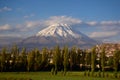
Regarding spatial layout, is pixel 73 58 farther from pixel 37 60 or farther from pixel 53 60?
pixel 37 60

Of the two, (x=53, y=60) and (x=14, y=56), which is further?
(x=14, y=56)

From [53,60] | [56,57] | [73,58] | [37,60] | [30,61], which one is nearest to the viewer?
[30,61]

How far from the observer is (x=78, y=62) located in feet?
388

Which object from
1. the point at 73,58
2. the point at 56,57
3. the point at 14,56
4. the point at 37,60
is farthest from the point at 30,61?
the point at 73,58

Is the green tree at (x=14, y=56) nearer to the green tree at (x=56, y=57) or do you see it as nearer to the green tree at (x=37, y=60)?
the green tree at (x=37, y=60)

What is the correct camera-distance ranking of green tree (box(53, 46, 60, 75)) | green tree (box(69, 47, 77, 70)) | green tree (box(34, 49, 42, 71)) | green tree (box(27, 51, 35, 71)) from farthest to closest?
green tree (box(69, 47, 77, 70)) → green tree (box(53, 46, 60, 75)) → green tree (box(34, 49, 42, 71)) → green tree (box(27, 51, 35, 71))

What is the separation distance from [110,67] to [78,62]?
1362 centimetres

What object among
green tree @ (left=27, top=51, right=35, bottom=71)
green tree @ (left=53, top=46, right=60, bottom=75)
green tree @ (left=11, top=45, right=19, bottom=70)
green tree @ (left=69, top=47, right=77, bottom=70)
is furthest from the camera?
green tree @ (left=69, top=47, right=77, bottom=70)

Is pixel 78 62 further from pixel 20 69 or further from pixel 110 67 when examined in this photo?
pixel 20 69

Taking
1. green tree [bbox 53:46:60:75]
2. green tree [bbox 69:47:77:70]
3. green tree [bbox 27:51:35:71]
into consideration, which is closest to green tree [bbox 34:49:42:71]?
green tree [bbox 27:51:35:71]

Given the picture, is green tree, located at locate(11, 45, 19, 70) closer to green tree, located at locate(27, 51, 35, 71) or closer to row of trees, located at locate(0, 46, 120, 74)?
row of trees, located at locate(0, 46, 120, 74)

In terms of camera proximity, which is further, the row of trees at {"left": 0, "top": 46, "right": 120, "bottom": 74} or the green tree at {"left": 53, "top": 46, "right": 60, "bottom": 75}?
the green tree at {"left": 53, "top": 46, "right": 60, "bottom": 75}

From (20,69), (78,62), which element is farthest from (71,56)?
(20,69)

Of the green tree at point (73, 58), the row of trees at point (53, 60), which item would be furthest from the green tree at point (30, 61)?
the green tree at point (73, 58)
